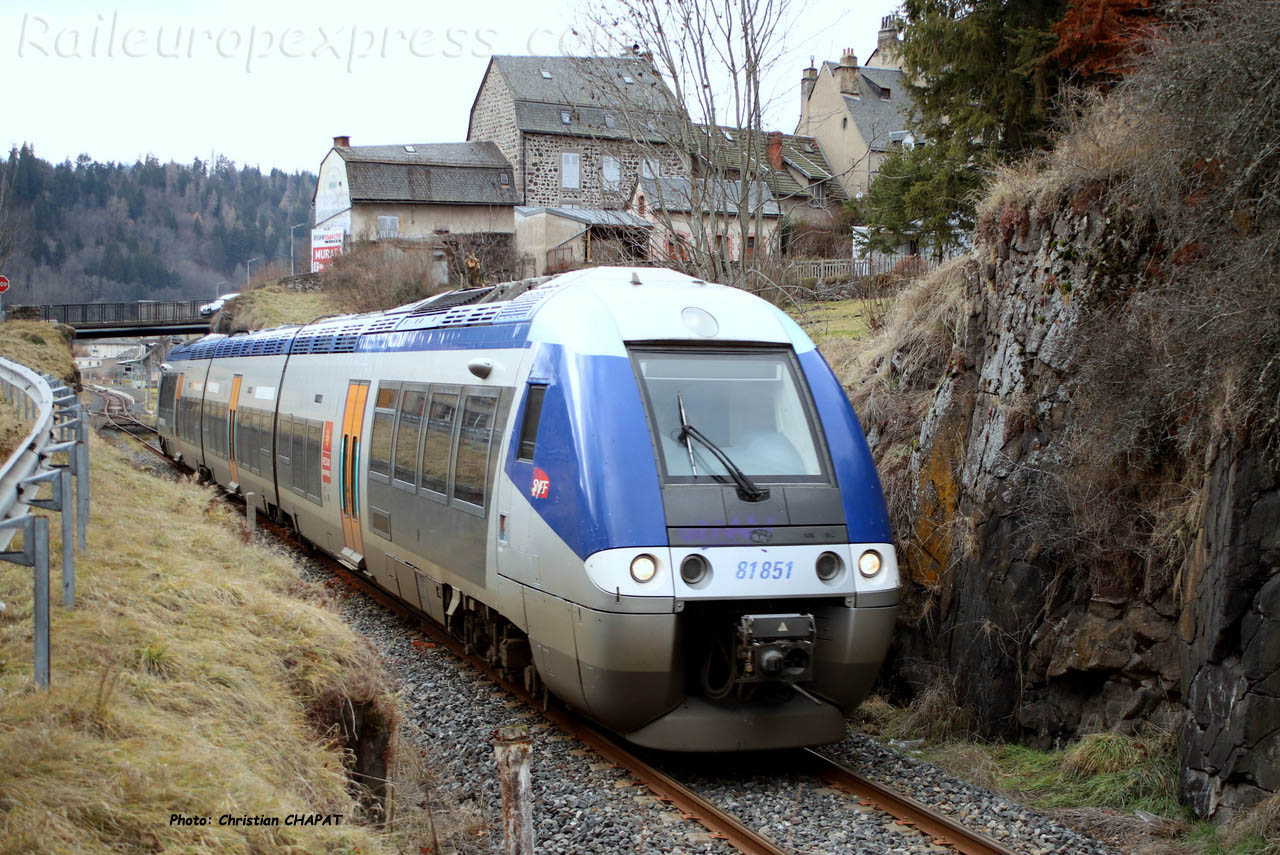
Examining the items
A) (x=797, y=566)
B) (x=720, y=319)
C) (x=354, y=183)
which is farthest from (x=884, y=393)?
(x=354, y=183)

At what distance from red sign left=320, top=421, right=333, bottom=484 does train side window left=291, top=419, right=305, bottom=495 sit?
607 mm

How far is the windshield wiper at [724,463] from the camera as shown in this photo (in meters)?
7.14

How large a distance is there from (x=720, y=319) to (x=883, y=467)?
298 cm

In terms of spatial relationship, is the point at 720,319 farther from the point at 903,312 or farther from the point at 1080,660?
the point at 903,312

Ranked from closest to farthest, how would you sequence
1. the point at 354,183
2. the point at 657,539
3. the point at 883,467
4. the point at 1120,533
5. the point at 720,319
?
the point at 657,539, the point at 1120,533, the point at 720,319, the point at 883,467, the point at 354,183

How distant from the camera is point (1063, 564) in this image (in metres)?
7.81

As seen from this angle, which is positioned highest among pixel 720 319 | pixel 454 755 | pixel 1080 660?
Answer: pixel 720 319

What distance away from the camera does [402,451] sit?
34.2ft

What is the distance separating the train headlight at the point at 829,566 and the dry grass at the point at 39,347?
987 inches

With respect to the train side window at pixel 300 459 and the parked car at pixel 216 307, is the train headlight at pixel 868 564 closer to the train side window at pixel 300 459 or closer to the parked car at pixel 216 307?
the train side window at pixel 300 459

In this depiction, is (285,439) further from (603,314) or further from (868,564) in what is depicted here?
(868,564)

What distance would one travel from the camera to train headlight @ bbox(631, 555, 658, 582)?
6.75 m

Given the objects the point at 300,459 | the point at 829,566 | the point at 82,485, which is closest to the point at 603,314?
the point at 829,566

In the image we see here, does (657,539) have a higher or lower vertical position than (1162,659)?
higher
